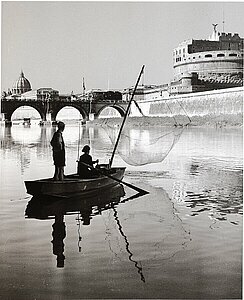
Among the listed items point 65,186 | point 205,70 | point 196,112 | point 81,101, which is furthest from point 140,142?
point 205,70

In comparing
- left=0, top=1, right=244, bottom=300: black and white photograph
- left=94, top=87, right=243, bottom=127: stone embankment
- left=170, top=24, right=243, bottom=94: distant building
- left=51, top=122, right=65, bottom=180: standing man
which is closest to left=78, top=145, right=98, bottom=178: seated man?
left=0, top=1, right=244, bottom=300: black and white photograph

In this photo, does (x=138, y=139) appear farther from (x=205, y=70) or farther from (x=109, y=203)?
(x=205, y=70)

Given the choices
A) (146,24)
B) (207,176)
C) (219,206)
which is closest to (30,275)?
(146,24)

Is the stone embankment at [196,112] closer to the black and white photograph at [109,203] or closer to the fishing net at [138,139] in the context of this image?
the fishing net at [138,139]

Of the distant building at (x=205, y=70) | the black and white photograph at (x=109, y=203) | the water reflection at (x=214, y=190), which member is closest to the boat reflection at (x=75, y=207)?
the black and white photograph at (x=109, y=203)

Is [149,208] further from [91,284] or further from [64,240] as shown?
Answer: [91,284]
